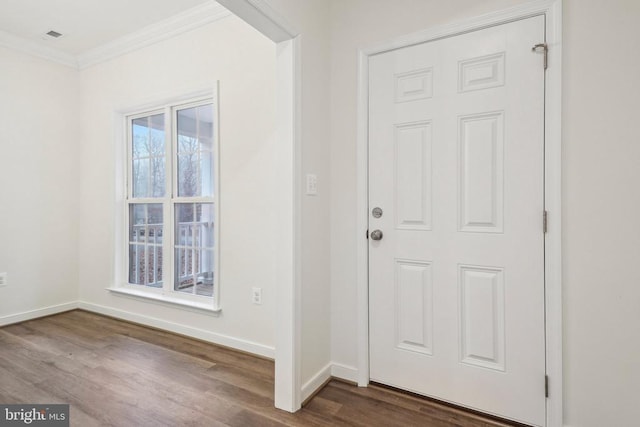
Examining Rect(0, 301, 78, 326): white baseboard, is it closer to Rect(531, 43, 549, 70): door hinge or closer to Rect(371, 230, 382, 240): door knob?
Rect(371, 230, 382, 240): door knob

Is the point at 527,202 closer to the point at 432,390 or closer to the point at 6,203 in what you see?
the point at 432,390

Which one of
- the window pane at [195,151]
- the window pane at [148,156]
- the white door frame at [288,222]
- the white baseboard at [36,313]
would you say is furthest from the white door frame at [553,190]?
the white baseboard at [36,313]

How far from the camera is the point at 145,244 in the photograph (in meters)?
3.23

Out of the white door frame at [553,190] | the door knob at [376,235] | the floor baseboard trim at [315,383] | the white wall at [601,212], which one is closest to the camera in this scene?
the white wall at [601,212]

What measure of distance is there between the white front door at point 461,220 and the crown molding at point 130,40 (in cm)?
160

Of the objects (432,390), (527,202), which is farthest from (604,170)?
(432,390)

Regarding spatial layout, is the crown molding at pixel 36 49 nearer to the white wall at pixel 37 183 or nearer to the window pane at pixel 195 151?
the white wall at pixel 37 183

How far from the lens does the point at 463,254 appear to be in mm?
1679

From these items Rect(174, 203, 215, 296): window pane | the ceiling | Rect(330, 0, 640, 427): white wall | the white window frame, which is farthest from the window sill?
the ceiling

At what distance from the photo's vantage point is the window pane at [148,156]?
10.2 ft

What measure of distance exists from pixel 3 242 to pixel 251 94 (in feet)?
9.44

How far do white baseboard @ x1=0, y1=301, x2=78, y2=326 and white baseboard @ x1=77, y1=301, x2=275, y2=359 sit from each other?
0.11 meters

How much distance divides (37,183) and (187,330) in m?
2.27

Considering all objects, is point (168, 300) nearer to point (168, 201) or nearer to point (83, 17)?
point (168, 201)
